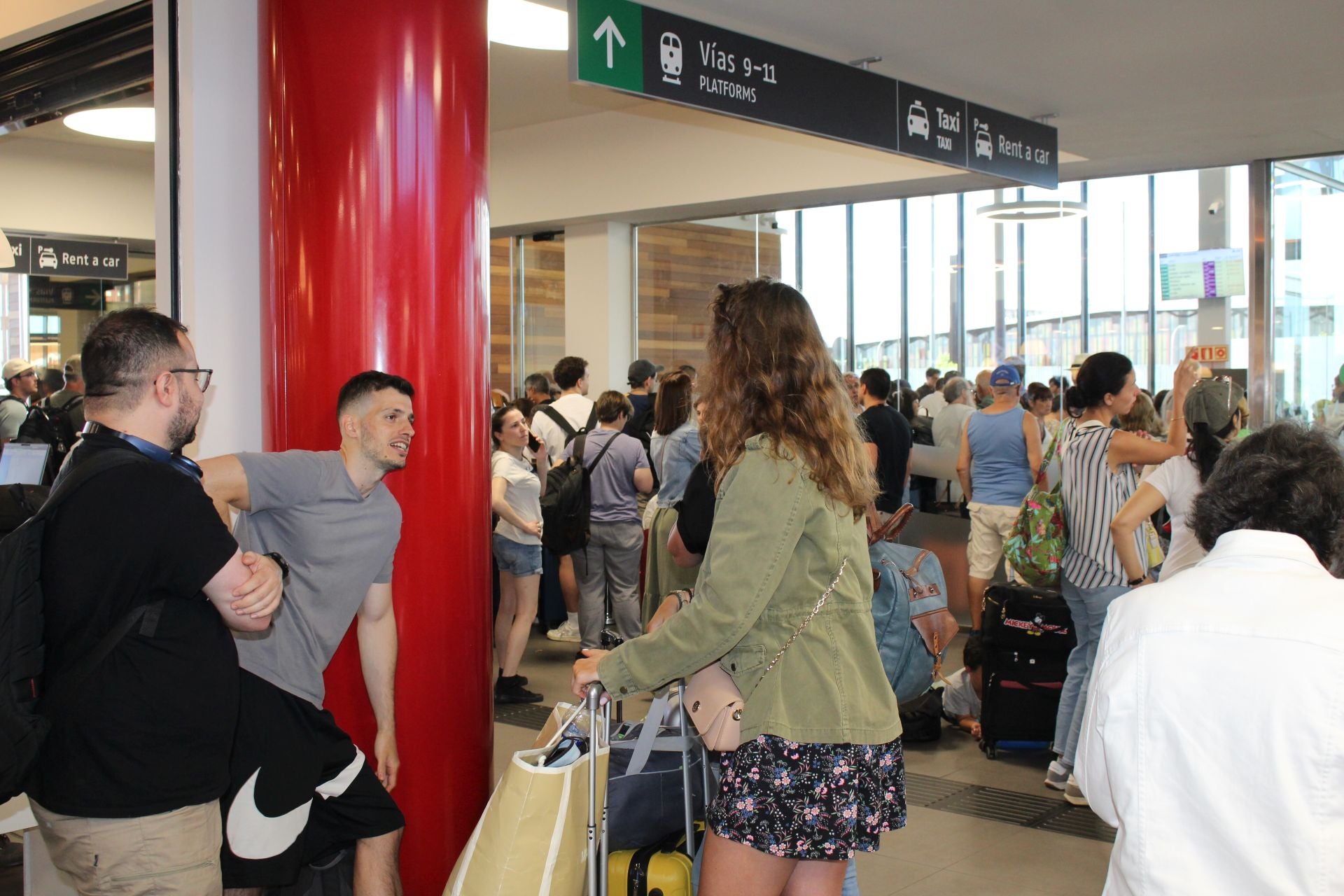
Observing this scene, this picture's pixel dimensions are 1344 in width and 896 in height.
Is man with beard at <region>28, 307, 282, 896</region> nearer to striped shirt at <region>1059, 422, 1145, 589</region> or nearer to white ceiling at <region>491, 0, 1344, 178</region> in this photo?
striped shirt at <region>1059, 422, 1145, 589</region>

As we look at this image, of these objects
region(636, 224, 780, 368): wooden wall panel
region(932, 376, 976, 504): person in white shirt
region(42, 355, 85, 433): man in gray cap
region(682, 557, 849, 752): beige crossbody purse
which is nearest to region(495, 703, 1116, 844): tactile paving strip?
region(682, 557, 849, 752): beige crossbody purse

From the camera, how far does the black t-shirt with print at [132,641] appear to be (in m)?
2.09

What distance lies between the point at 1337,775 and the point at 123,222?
936 cm

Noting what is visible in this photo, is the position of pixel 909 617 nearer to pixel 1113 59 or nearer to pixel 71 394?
pixel 1113 59

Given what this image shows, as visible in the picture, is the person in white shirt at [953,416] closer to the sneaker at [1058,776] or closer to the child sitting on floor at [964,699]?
the child sitting on floor at [964,699]

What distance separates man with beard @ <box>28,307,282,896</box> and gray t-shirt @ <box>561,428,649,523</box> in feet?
14.6

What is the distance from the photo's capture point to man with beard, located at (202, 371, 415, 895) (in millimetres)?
2641

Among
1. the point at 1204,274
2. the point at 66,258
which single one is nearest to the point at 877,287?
the point at 1204,274

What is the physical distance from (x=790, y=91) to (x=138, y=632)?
4625mm

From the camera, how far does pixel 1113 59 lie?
6.71 m

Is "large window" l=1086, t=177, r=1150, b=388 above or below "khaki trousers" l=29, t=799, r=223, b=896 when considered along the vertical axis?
above

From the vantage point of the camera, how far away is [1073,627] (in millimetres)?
5285

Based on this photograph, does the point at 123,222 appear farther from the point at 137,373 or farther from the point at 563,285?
the point at 137,373

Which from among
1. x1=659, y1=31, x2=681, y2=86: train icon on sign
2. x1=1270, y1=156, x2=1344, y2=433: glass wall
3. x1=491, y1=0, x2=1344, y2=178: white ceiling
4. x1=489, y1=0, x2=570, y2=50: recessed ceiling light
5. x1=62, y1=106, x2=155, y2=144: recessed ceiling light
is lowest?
x1=1270, y1=156, x2=1344, y2=433: glass wall
